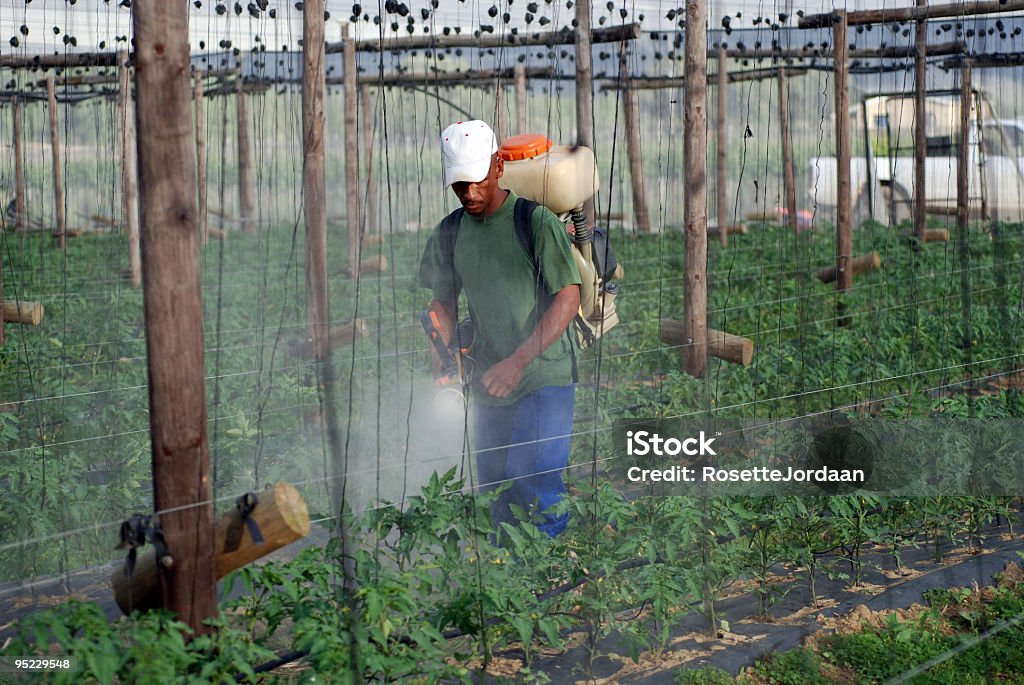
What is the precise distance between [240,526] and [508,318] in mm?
1418

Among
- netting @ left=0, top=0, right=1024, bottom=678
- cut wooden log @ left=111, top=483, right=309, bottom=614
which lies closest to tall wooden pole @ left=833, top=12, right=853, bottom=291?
netting @ left=0, top=0, right=1024, bottom=678

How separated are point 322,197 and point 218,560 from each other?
403 centimetres

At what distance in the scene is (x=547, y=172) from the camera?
3.90 meters

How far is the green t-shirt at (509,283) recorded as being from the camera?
3.61m

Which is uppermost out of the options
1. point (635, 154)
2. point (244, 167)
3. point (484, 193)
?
point (244, 167)

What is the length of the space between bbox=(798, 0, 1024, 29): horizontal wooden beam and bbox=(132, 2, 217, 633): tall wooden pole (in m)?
5.47

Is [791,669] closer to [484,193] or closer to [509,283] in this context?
[509,283]

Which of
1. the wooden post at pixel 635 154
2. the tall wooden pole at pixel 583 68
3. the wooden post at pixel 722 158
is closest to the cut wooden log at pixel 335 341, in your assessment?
the tall wooden pole at pixel 583 68

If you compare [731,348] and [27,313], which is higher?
[27,313]

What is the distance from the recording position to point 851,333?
23.5 ft

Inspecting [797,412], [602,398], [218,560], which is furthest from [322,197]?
[218,560]

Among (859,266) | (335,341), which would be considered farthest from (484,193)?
(859,266)

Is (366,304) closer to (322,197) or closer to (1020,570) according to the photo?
(322,197)

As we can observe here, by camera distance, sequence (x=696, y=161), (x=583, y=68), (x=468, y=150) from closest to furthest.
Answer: (x=468, y=150) → (x=696, y=161) → (x=583, y=68)
